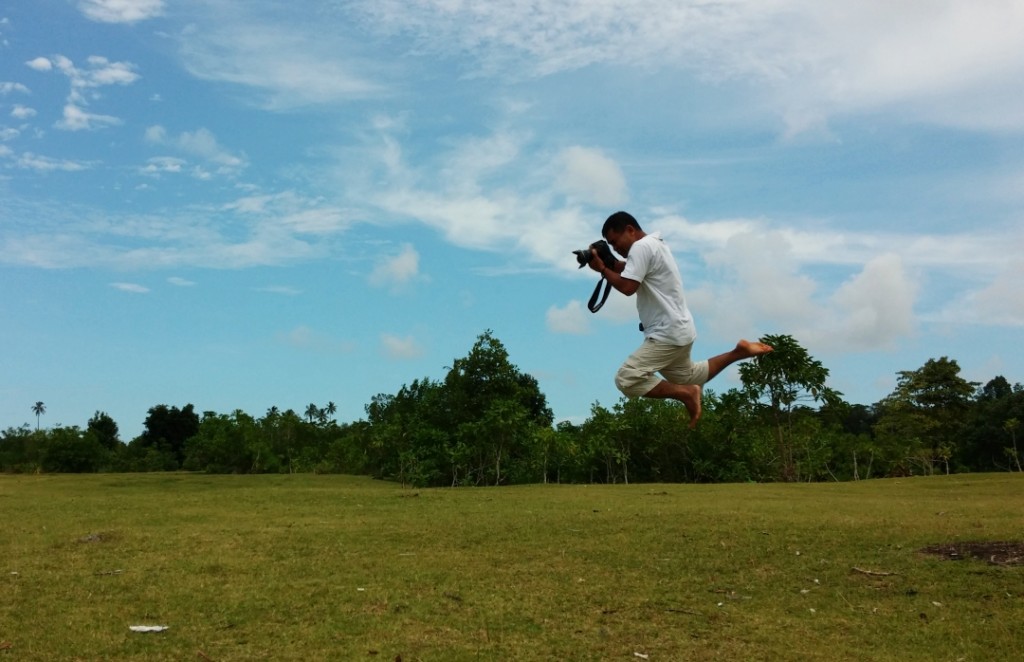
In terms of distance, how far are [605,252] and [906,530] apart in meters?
6.86

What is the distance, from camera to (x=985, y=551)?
866 centimetres

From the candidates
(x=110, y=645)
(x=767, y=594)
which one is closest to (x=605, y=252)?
(x=767, y=594)

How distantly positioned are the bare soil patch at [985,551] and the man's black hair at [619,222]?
5.24 metres

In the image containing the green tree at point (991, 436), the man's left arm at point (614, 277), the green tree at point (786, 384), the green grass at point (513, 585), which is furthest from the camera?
the green tree at point (991, 436)

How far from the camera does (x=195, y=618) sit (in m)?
6.49

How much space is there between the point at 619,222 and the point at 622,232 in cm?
10

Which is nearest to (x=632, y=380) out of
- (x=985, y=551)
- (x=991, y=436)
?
(x=985, y=551)

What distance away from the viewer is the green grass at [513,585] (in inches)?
226

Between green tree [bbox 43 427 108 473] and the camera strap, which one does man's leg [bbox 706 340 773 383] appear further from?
green tree [bbox 43 427 108 473]

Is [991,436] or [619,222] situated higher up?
[619,222]

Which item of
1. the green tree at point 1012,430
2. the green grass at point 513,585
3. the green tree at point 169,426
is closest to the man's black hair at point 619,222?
the green grass at point 513,585

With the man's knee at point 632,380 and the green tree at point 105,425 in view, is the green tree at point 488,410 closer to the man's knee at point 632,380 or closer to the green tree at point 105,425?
the man's knee at point 632,380

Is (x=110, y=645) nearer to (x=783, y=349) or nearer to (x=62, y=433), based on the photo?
(x=783, y=349)

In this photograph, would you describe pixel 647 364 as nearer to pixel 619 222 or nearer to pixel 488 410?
pixel 619 222
